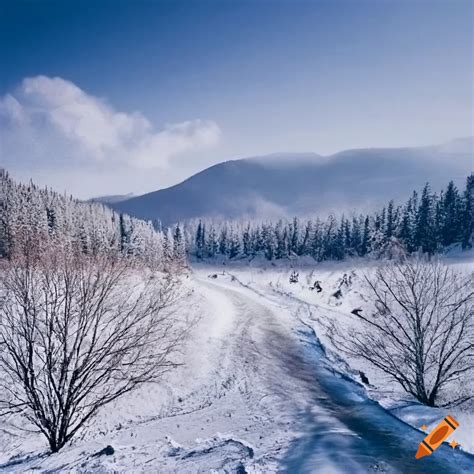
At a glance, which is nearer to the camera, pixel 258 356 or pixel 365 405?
pixel 365 405

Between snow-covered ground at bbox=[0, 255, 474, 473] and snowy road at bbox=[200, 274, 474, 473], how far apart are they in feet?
0.10

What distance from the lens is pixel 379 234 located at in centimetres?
1270

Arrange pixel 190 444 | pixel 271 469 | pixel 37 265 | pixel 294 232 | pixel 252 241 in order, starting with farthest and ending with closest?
pixel 252 241 → pixel 294 232 → pixel 37 265 → pixel 190 444 → pixel 271 469

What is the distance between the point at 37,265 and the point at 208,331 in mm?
14499

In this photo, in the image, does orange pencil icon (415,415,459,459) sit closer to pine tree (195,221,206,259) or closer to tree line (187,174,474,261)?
tree line (187,174,474,261)

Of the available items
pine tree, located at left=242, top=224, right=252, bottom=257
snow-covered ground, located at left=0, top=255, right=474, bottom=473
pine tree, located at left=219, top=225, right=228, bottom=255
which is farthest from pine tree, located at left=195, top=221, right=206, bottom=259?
snow-covered ground, located at left=0, top=255, right=474, bottom=473

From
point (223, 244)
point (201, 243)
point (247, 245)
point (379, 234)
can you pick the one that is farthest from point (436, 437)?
point (201, 243)

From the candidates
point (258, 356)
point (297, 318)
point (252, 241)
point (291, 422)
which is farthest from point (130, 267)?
point (252, 241)

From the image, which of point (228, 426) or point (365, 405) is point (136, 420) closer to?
point (228, 426)

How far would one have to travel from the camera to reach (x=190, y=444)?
809 centimetres

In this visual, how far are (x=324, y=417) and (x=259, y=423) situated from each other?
6.40 feet

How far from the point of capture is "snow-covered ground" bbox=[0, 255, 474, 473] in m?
6.95

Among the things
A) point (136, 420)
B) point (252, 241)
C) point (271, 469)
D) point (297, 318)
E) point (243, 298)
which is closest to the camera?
point (271, 469)

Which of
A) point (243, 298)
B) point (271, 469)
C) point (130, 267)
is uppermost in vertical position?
point (130, 267)
